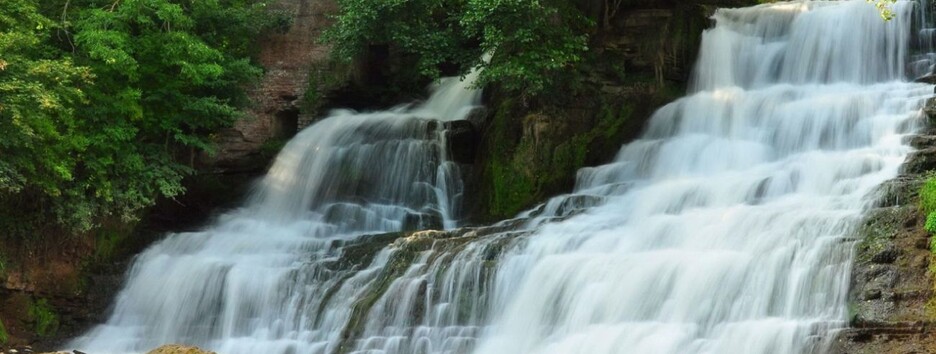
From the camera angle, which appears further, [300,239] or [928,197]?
[300,239]

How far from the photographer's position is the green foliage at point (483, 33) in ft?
61.8

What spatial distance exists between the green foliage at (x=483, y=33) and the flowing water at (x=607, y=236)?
69.8 inches

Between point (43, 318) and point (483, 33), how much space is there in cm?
942

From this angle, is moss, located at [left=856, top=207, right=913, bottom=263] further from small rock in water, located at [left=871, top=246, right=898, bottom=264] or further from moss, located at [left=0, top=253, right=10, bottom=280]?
moss, located at [left=0, top=253, right=10, bottom=280]

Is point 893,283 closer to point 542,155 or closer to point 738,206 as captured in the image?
point 738,206

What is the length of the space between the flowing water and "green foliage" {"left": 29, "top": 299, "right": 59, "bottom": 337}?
2.67ft

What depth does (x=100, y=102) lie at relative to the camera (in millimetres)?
18000

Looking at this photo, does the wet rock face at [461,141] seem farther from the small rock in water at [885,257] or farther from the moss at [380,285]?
the small rock in water at [885,257]

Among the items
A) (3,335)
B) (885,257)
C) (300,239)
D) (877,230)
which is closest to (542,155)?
(300,239)

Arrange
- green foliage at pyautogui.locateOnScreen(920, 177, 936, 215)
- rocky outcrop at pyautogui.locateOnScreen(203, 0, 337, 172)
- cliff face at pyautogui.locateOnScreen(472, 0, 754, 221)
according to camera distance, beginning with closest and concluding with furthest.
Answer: green foliage at pyautogui.locateOnScreen(920, 177, 936, 215) → cliff face at pyautogui.locateOnScreen(472, 0, 754, 221) → rocky outcrop at pyautogui.locateOnScreen(203, 0, 337, 172)

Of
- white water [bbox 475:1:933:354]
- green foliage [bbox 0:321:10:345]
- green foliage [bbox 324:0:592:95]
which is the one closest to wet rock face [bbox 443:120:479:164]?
green foliage [bbox 324:0:592:95]

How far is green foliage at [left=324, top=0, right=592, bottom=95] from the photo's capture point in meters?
18.8

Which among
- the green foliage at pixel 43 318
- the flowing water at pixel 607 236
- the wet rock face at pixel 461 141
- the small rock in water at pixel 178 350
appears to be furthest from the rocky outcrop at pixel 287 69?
the small rock in water at pixel 178 350

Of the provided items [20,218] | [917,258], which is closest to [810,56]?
[917,258]
